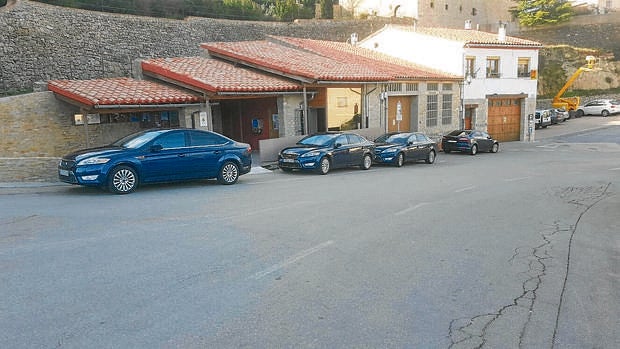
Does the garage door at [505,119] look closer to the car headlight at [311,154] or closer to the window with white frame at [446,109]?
the window with white frame at [446,109]

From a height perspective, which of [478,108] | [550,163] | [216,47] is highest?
[216,47]

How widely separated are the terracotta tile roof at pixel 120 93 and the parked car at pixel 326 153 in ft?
13.6

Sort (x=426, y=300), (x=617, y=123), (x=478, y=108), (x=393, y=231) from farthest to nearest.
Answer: (x=617, y=123) < (x=478, y=108) < (x=393, y=231) < (x=426, y=300)

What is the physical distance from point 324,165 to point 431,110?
14.4 m

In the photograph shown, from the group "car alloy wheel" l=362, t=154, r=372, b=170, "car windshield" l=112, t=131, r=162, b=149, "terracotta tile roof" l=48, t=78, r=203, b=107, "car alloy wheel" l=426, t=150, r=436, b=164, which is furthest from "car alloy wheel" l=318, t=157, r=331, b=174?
"car alloy wheel" l=426, t=150, r=436, b=164

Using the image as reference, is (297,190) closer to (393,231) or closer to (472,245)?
(393,231)

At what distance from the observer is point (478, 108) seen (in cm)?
3209

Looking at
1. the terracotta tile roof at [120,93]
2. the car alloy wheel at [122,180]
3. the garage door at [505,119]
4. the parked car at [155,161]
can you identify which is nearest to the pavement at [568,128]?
the garage door at [505,119]

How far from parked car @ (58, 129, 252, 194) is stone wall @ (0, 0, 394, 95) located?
15.4 m

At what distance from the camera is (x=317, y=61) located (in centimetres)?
2438

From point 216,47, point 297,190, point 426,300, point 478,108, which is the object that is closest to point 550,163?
point 478,108

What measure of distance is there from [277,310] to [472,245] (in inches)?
151

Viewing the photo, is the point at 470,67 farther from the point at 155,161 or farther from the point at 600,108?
the point at 600,108

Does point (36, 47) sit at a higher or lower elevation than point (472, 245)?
higher
